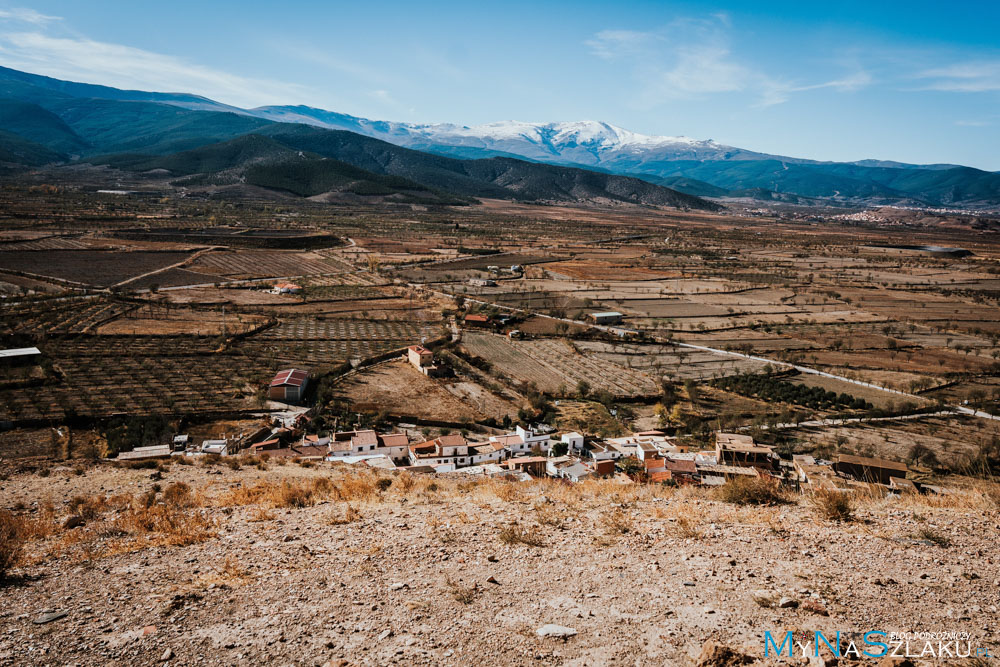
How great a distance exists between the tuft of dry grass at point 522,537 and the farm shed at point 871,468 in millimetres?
14951

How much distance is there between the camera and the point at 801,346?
3959 centimetres

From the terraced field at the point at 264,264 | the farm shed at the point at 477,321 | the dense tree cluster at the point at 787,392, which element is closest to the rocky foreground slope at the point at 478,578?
the dense tree cluster at the point at 787,392

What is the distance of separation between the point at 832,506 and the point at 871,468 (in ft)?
44.4

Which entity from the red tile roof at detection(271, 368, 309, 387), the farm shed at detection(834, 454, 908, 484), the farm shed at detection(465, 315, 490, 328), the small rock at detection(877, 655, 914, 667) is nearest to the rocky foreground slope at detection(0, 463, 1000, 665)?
the small rock at detection(877, 655, 914, 667)

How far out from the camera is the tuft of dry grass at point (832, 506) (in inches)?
299

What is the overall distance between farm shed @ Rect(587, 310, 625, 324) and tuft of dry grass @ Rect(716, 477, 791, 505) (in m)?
36.9

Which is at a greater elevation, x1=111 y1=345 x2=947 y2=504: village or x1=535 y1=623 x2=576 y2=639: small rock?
x1=535 y1=623 x2=576 y2=639: small rock

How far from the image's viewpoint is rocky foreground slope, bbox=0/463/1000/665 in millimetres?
5062

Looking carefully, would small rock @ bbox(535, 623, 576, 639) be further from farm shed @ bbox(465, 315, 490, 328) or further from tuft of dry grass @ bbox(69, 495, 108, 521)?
farm shed @ bbox(465, 315, 490, 328)

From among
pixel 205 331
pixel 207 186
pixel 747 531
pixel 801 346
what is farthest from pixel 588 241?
pixel 207 186

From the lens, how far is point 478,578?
6.37m

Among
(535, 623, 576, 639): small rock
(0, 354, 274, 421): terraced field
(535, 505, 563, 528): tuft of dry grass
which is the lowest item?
(0, 354, 274, 421): terraced field

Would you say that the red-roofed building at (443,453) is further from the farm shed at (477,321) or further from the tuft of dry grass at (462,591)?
the farm shed at (477,321)

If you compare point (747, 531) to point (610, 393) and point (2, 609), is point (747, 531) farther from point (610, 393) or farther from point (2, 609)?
point (610, 393)
